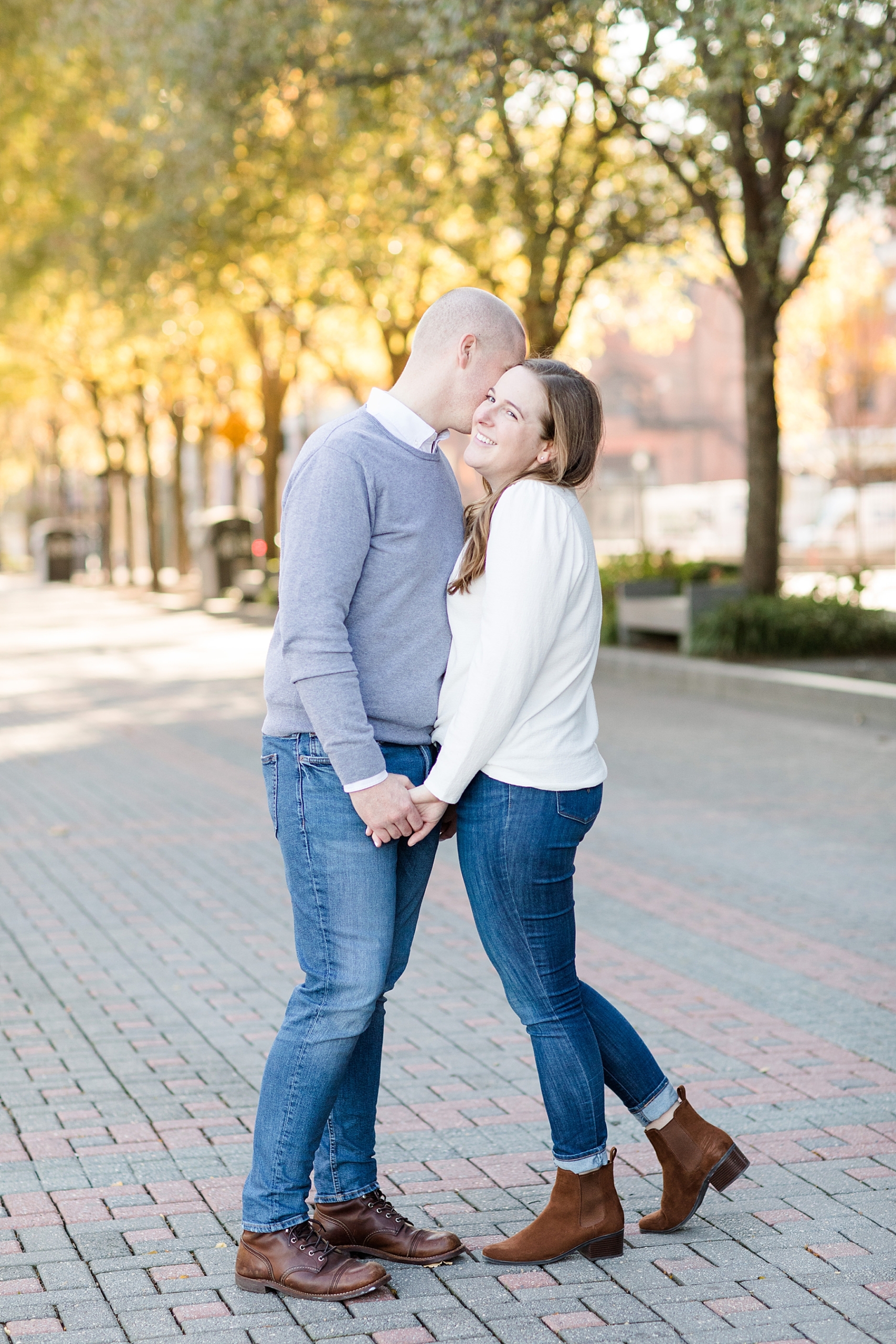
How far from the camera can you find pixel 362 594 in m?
3.18

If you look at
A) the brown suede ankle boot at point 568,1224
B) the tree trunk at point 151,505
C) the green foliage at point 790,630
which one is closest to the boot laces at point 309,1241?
the brown suede ankle boot at point 568,1224

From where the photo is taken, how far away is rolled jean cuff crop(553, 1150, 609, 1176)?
339 centimetres

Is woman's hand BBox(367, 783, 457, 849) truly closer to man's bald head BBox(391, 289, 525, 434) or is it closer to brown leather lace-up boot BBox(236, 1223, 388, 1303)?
man's bald head BBox(391, 289, 525, 434)

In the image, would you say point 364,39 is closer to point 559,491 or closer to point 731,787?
point 731,787

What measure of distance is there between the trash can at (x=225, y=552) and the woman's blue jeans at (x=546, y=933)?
27.5 m

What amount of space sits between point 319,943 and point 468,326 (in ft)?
3.95

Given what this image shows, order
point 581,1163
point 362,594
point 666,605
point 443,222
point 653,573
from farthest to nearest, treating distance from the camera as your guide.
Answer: point 443,222 → point 653,573 → point 666,605 → point 581,1163 → point 362,594

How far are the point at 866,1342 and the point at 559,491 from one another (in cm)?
165

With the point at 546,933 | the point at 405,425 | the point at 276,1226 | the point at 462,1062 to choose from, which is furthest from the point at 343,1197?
the point at 405,425

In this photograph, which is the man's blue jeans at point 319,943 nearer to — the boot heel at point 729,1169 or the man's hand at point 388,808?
the man's hand at point 388,808

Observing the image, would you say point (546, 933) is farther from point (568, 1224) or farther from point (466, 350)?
point (466, 350)

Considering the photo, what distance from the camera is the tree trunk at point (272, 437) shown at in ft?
94.3

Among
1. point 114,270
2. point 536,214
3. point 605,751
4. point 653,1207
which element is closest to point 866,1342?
point 653,1207

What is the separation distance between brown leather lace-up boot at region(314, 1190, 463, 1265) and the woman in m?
→ 0.11
